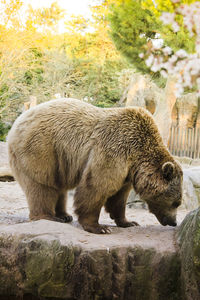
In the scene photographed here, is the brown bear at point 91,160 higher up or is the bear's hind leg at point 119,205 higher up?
the brown bear at point 91,160

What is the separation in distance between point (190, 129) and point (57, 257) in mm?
14976

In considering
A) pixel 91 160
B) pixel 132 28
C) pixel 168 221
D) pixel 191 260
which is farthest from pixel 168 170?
pixel 132 28

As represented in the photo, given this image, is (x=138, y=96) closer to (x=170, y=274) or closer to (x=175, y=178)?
(x=175, y=178)

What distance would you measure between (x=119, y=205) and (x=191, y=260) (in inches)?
64.6

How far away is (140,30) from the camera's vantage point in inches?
474

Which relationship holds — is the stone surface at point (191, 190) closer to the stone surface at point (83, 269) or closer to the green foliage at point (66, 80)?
the stone surface at point (83, 269)

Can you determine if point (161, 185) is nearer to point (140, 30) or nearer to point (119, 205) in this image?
point (119, 205)

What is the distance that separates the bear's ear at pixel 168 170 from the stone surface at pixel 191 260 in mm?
829

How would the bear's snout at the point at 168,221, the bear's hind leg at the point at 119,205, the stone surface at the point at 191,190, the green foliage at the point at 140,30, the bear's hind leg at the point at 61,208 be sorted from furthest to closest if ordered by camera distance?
the green foliage at the point at 140,30 < the stone surface at the point at 191,190 < the bear's hind leg at the point at 61,208 < the bear's hind leg at the point at 119,205 < the bear's snout at the point at 168,221

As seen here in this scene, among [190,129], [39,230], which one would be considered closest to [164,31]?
[190,129]

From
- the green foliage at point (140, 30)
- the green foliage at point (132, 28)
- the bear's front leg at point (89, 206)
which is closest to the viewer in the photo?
the bear's front leg at point (89, 206)

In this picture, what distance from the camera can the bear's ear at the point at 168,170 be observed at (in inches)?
150

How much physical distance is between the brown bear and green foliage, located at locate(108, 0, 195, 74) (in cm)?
768

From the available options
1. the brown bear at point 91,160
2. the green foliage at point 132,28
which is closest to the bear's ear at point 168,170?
the brown bear at point 91,160
